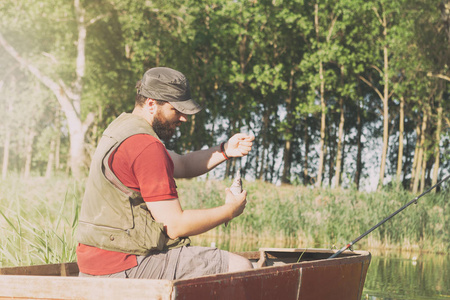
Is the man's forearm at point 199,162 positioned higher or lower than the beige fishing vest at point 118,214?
higher

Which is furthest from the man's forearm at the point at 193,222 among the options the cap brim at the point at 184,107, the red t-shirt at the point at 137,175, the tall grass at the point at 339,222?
the tall grass at the point at 339,222

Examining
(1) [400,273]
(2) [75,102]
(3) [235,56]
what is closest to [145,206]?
(1) [400,273]

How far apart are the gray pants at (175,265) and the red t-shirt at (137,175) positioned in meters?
0.05

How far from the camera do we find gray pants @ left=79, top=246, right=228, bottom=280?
11.5 ft

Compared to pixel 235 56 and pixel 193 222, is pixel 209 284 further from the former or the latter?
pixel 235 56

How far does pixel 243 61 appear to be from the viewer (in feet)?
88.4

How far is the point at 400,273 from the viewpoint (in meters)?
9.55

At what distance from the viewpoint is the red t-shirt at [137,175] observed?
10.8 feet

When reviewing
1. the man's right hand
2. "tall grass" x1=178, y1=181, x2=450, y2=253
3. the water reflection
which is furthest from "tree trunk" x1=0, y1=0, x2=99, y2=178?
the man's right hand

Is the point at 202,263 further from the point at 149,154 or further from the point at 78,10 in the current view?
the point at 78,10

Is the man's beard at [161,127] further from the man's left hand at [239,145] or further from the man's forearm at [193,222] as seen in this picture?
the man's left hand at [239,145]

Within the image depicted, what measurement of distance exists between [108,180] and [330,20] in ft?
82.0

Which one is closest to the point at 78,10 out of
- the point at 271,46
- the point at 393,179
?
the point at 271,46

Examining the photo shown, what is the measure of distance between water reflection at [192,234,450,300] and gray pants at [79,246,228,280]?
4.24 meters
